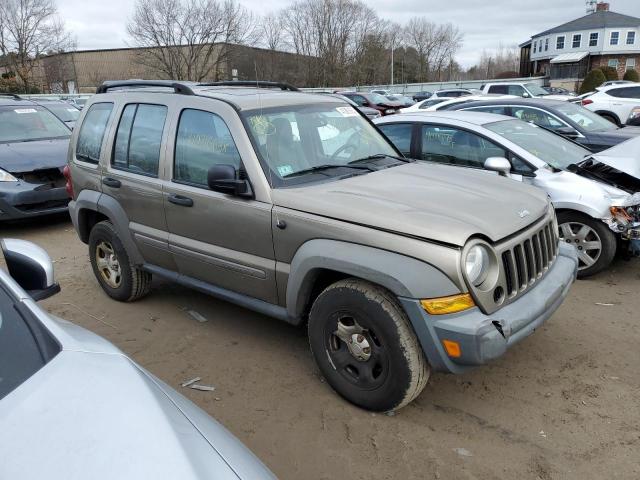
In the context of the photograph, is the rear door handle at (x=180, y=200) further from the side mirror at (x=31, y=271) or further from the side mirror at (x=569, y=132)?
the side mirror at (x=569, y=132)

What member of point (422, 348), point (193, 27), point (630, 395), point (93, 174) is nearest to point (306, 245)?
point (422, 348)

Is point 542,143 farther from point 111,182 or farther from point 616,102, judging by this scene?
point 616,102

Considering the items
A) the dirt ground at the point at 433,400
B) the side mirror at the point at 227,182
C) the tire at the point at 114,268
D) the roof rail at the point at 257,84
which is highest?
the roof rail at the point at 257,84

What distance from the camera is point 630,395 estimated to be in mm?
3309

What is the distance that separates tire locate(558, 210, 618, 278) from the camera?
5.00 m

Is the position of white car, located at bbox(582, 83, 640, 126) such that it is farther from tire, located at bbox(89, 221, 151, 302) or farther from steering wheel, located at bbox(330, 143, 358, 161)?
tire, located at bbox(89, 221, 151, 302)

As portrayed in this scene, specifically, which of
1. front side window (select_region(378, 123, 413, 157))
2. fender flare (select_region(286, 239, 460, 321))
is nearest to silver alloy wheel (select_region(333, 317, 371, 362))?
fender flare (select_region(286, 239, 460, 321))

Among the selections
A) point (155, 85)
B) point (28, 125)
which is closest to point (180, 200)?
point (155, 85)

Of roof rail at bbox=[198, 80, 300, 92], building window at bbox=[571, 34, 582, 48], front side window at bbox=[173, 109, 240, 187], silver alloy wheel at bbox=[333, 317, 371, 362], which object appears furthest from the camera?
building window at bbox=[571, 34, 582, 48]

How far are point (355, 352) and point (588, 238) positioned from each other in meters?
3.21

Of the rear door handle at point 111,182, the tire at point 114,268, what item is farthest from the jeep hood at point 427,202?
the tire at point 114,268

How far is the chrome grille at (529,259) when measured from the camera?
299 cm

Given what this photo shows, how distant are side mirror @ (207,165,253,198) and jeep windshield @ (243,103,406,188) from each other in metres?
0.18

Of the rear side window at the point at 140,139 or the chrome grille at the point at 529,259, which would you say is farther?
the rear side window at the point at 140,139
